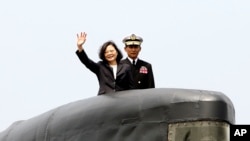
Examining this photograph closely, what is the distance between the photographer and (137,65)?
44.7 ft

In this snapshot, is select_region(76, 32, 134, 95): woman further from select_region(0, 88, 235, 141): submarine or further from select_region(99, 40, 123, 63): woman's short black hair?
select_region(0, 88, 235, 141): submarine

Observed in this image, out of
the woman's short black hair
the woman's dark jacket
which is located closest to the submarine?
the woman's dark jacket

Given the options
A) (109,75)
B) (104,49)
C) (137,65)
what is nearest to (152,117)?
(109,75)

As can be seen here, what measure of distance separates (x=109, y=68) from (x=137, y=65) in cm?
73

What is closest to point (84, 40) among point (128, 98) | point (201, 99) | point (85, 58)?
point (85, 58)

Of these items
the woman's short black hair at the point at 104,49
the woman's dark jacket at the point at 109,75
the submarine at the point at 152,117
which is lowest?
the submarine at the point at 152,117

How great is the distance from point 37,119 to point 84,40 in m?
1.47

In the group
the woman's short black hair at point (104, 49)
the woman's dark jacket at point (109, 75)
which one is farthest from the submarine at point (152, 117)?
the woman's short black hair at point (104, 49)

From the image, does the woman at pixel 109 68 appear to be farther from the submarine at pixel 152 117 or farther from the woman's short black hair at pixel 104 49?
the submarine at pixel 152 117

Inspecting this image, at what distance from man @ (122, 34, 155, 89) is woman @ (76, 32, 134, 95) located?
381 millimetres

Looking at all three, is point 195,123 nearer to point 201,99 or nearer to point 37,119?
point 201,99

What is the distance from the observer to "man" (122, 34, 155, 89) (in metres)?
13.4

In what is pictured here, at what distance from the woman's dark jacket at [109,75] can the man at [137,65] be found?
36 cm

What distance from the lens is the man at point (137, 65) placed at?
13422mm
